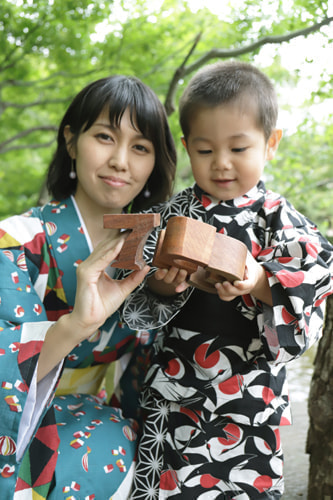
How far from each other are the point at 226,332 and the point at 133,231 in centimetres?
58

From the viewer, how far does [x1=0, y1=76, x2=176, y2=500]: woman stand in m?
1.56

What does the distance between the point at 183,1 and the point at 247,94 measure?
339 centimetres

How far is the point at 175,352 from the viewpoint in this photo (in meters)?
1.83

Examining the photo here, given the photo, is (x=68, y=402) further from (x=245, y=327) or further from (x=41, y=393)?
(x=245, y=327)

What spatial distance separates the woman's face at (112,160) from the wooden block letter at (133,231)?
1.90 ft

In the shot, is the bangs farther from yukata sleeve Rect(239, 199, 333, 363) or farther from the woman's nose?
yukata sleeve Rect(239, 199, 333, 363)

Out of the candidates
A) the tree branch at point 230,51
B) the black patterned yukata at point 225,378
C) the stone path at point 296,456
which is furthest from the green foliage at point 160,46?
the black patterned yukata at point 225,378

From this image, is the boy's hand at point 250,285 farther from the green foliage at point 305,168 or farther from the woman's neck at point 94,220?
the green foliage at point 305,168

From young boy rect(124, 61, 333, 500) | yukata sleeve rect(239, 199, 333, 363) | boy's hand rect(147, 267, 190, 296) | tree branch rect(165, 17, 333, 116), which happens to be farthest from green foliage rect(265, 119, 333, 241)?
boy's hand rect(147, 267, 190, 296)

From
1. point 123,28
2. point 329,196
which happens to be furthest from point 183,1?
point 329,196

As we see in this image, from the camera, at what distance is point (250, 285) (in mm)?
1444

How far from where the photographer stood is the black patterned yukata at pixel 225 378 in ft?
5.55

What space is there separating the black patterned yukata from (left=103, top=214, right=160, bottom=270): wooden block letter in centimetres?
33

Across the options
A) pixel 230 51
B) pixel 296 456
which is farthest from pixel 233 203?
pixel 230 51
